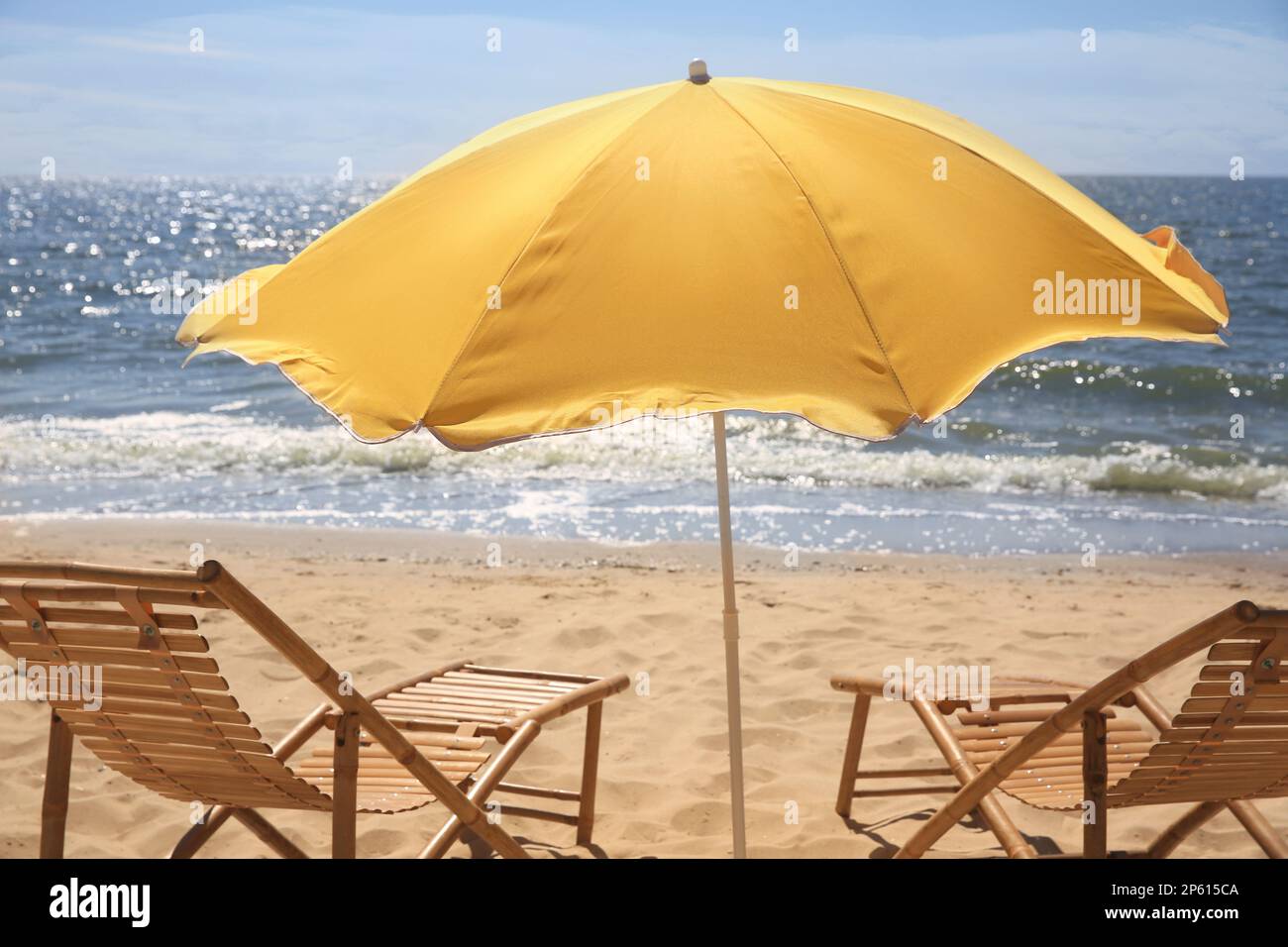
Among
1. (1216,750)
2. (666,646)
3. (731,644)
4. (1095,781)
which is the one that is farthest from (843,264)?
(666,646)

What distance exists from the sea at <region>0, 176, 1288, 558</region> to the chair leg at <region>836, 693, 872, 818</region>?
3.31 m

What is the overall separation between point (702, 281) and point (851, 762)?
2.16 m

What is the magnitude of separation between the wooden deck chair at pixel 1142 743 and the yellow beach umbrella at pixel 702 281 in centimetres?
61

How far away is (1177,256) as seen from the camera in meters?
2.52

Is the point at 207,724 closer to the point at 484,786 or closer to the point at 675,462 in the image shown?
the point at 484,786

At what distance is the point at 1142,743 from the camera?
10.7 feet

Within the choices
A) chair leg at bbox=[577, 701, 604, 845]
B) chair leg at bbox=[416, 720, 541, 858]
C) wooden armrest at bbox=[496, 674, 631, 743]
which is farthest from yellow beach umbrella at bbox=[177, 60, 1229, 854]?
chair leg at bbox=[577, 701, 604, 845]

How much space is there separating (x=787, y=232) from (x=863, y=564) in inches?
213

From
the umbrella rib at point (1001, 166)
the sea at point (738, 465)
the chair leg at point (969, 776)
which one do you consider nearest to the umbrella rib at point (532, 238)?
the umbrella rib at point (1001, 166)

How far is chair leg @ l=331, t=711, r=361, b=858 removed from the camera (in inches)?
99.2
